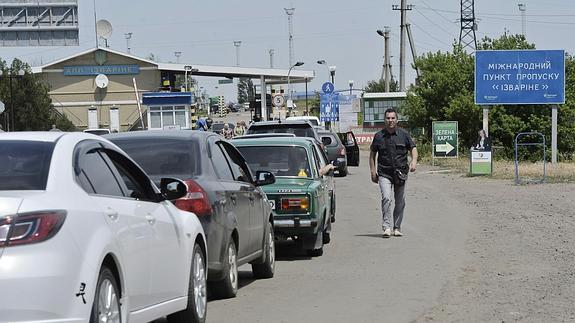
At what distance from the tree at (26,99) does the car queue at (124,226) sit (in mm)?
49112

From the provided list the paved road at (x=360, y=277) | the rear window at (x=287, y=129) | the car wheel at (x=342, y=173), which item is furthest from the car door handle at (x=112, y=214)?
the car wheel at (x=342, y=173)

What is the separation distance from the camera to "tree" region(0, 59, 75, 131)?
191ft

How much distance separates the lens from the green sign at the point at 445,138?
38188 millimetres

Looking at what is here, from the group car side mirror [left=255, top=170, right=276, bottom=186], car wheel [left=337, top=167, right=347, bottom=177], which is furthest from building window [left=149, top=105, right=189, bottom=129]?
car side mirror [left=255, top=170, right=276, bottom=186]

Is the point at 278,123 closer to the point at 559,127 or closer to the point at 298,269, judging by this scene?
the point at 298,269

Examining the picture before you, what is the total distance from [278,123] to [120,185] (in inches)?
647

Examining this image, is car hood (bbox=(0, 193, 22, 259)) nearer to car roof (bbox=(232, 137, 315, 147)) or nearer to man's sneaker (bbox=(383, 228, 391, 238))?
car roof (bbox=(232, 137, 315, 147))

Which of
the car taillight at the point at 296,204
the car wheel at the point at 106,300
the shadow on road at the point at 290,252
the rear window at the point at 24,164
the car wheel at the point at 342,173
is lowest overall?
the car wheel at the point at 342,173

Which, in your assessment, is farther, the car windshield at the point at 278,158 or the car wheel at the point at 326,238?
the car wheel at the point at 326,238

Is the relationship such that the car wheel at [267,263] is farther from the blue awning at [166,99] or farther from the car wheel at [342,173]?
the blue awning at [166,99]

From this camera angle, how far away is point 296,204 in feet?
41.8

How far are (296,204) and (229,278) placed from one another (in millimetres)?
3344

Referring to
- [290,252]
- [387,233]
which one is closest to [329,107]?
[387,233]

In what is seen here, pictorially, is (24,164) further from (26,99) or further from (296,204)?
(26,99)
